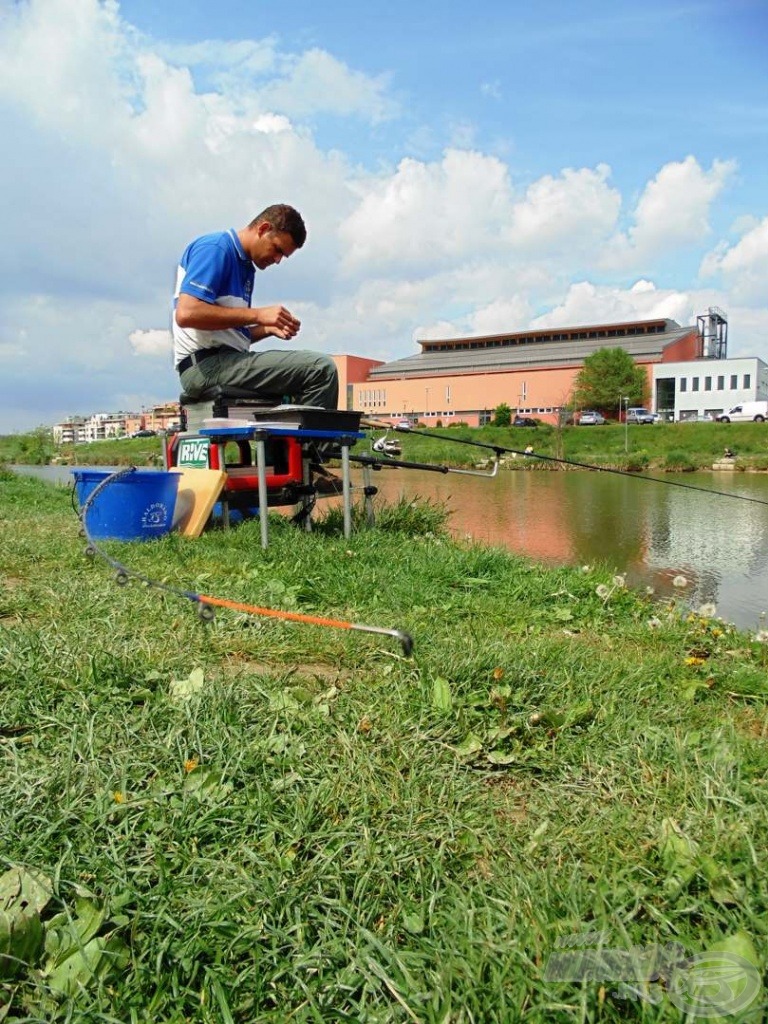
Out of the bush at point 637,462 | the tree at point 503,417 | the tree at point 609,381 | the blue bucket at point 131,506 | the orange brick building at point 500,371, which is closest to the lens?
the blue bucket at point 131,506

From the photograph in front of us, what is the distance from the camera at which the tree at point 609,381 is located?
64812 millimetres

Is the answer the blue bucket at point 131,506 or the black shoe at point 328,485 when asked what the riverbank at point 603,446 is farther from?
the blue bucket at point 131,506

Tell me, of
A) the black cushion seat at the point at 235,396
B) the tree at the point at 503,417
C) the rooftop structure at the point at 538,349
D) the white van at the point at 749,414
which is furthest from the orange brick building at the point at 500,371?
the black cushion seat at the point at 235,396

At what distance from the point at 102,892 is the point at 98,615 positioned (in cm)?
140

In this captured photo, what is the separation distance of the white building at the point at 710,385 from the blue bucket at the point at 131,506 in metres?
68.3

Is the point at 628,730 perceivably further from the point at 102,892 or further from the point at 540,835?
the point at 102,892

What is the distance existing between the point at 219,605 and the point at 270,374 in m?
2.48

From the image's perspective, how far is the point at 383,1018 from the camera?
3.05ft

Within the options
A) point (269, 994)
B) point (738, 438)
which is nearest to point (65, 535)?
point (269, 994)

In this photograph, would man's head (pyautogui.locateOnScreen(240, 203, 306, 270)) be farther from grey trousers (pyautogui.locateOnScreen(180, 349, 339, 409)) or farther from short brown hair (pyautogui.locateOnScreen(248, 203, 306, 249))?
grey trousers (pyautogui.locateOnScreen(180, 349, 339, 409))

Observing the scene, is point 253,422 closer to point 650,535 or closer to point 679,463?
point 650,535

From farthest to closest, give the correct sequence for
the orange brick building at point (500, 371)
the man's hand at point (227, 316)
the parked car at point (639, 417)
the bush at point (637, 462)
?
1. the orange brick building at point (500, 371)
2. the parked car at point (639, 417)
3. the bush at point (637, 462)
4. the man's hand at point (227, 316)

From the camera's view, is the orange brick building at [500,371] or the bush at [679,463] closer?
the bush at [679,463]

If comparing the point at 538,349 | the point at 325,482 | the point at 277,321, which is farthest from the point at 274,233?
the point at 538,349
